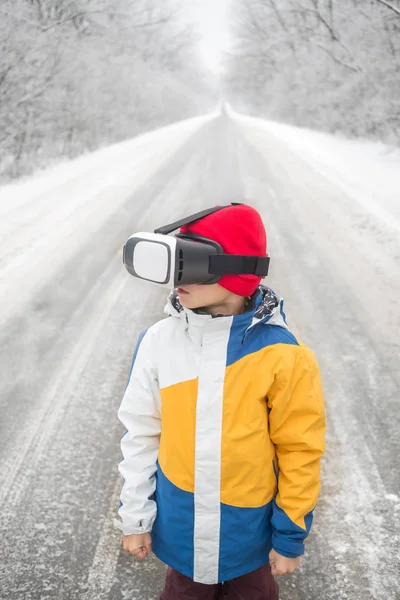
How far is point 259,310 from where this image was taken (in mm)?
1222

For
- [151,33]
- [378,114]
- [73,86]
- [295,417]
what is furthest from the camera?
[151,33]

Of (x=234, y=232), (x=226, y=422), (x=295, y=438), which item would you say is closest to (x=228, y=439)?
(x=226, y=422)

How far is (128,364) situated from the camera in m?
3.14

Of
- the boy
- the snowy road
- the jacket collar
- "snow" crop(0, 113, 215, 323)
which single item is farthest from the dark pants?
"snow" crop(0, 113, 215, 323)

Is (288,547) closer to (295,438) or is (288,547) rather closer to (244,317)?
(295,438)

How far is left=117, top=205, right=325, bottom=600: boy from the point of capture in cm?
118

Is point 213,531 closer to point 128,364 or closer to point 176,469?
point 176,469

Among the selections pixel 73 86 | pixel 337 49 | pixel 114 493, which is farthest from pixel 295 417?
pixel 337 49

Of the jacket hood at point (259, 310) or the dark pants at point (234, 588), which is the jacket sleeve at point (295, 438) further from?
the dark pants at point (234, 588)

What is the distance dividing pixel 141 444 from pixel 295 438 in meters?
0.43

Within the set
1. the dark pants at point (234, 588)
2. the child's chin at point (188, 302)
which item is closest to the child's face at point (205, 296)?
the child's chin at point (188, 302)

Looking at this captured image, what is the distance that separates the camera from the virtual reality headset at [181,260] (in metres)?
1.06

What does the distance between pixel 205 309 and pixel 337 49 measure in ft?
58.9

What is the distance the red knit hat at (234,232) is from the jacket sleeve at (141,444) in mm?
330
